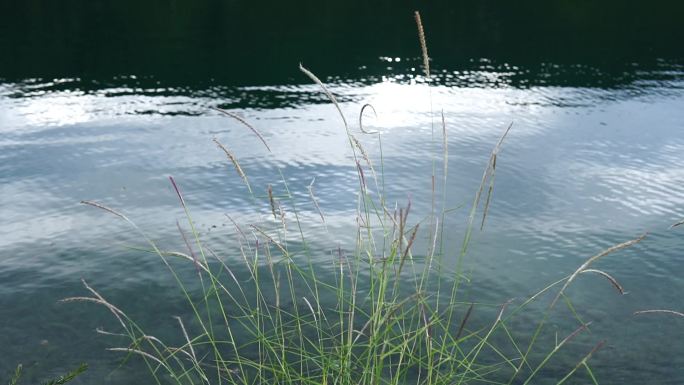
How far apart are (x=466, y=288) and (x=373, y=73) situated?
3.97m

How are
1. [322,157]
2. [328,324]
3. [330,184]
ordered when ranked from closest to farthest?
[328,324], [330,184], [322,157]

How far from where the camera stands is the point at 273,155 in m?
4.34

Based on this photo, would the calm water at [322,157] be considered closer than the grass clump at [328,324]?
No

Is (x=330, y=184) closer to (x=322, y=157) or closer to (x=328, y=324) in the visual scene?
(x=322, y=157)

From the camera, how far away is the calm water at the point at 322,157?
276 centimetres

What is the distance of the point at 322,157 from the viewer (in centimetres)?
434

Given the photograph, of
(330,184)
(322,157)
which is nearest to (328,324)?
(330,184)

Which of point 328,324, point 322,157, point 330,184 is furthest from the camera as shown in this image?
point 322,157

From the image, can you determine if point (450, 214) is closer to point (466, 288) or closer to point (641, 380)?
point (466, 288)

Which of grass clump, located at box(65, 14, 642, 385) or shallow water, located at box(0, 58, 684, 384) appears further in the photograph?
shallow water, located at box(0, 58, 684, 384)

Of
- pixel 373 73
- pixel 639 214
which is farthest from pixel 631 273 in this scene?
pixel 373 73

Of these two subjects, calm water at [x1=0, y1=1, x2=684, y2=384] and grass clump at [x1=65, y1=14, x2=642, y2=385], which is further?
calm water at [x1=0, y1=1, x2=684, y2=384]

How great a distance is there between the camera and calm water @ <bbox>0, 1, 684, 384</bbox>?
108 inches

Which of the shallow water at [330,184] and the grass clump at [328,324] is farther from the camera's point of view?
the shallow water at [330,184]
